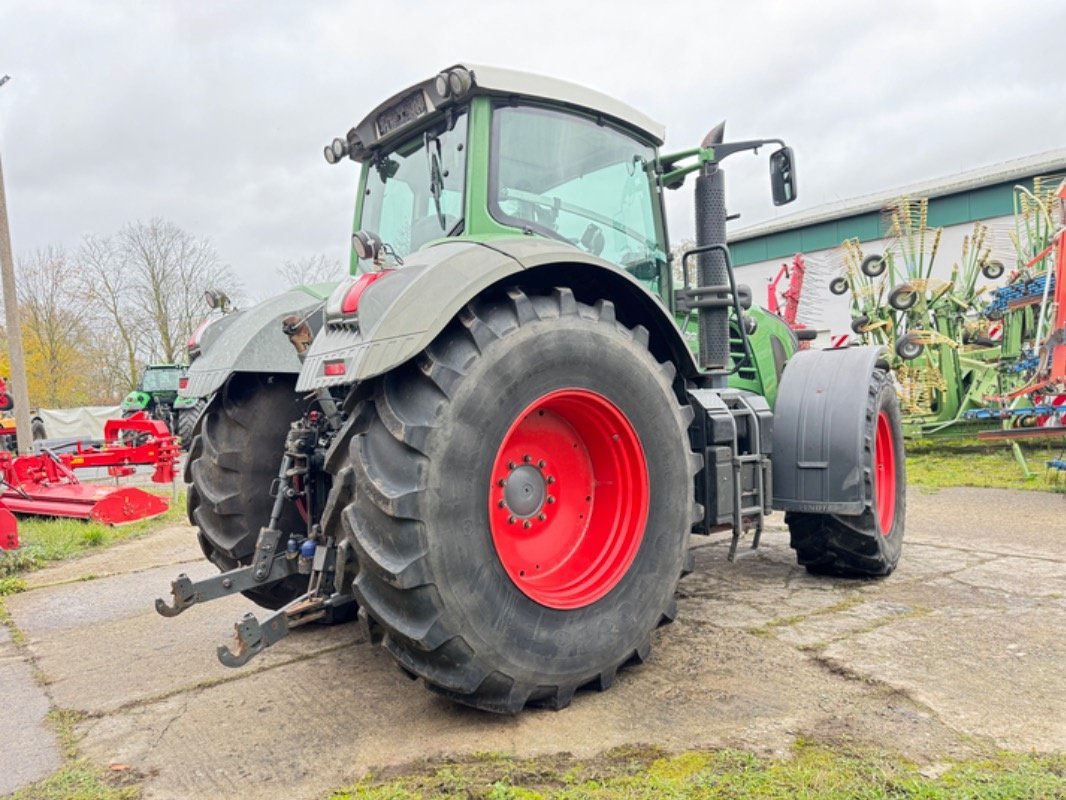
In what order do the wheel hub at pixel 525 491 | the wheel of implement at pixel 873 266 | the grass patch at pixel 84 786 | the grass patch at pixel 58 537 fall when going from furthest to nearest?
the wheel of implement at pixel 873 266 < the grass patch at pixel 58 537 < the wheel hub at pixel 525 491 < the grass patch at pixel 84 786

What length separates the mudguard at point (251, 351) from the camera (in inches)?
126

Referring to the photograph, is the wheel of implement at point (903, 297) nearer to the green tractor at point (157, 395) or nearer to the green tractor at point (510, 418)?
the green tractor at point (510, 418)

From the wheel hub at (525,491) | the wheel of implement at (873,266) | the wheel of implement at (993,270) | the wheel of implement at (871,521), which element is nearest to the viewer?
the wheel hub at (525,491)

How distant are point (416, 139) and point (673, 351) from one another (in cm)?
158

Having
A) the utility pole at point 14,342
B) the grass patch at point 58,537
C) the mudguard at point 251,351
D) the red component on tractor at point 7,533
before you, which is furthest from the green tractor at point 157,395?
the mudguard at point 251,351

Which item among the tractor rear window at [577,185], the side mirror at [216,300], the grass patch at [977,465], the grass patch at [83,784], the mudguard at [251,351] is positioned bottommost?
the grass patch at [83,784]

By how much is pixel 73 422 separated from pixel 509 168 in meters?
23.8

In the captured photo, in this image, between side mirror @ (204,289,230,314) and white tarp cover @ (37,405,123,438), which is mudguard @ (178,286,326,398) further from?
white tarp cover @ (37,405,123,438)

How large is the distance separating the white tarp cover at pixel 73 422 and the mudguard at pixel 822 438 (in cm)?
2264

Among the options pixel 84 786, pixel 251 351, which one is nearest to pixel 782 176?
pixel 251 351

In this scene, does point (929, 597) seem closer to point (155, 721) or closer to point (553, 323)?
point (553, 323)

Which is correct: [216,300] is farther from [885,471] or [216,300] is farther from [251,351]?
[885,471]

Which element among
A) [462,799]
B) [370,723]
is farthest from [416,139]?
[462,799]

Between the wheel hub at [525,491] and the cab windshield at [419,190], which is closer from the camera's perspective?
the wheel hub at [525,491]
